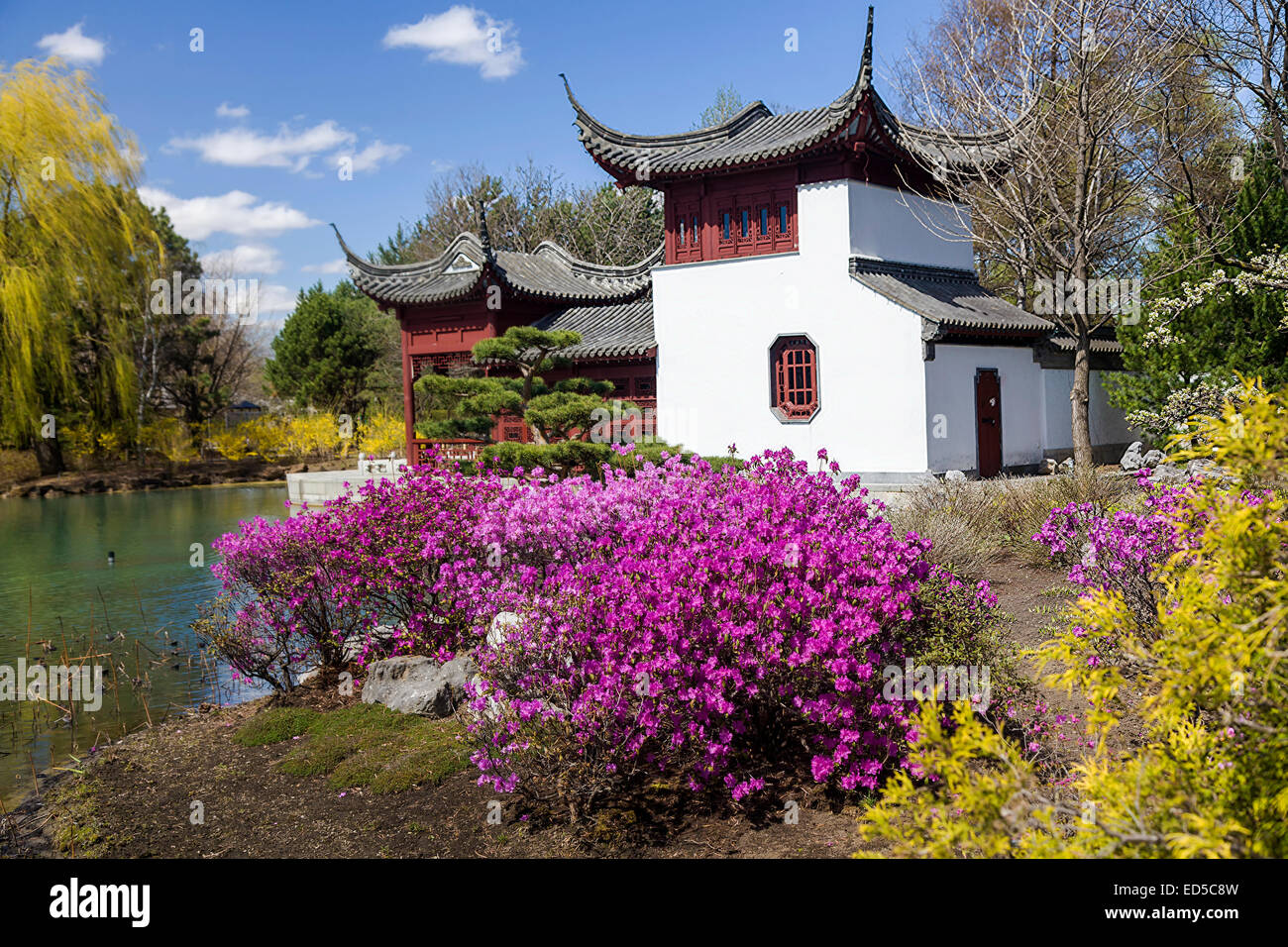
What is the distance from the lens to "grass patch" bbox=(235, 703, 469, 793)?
5.23 m

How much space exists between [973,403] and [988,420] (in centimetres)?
70

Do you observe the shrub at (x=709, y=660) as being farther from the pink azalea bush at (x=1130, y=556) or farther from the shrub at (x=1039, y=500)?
the shrub at (x=1039, y=500)

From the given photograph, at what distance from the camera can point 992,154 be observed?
53.2 feet

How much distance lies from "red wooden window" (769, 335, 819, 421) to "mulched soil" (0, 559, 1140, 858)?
11380mm

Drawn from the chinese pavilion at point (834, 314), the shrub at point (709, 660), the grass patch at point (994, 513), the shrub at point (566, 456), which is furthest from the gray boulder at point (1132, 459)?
the shrub at point (709, 660)

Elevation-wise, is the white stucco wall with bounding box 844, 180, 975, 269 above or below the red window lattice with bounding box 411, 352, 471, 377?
above

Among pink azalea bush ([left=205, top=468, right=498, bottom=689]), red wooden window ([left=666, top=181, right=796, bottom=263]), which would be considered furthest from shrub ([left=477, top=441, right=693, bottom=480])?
pink azalea bush ([left=205, top=468, right=498, bottom=689])

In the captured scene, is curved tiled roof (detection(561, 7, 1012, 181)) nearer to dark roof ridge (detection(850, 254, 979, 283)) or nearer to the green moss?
dark roof ridge (detection(850, 254, 979, 283))

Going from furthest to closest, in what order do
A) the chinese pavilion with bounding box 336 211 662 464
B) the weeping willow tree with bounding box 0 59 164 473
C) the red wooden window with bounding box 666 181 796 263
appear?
the weeping willow tree with bounding box 0 59 164 473
the chinese pavilion with bounding box 336 211 662 464
the red wooden window with bounding box 666 181 796 263

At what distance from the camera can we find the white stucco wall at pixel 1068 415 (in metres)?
17.9

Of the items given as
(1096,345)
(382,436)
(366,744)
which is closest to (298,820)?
(366,744)

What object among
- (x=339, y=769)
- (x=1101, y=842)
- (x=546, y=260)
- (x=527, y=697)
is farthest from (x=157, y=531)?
(x=1101, y=842)

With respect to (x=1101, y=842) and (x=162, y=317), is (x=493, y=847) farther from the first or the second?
(x=162, y=317)

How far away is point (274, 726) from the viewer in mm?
6258
